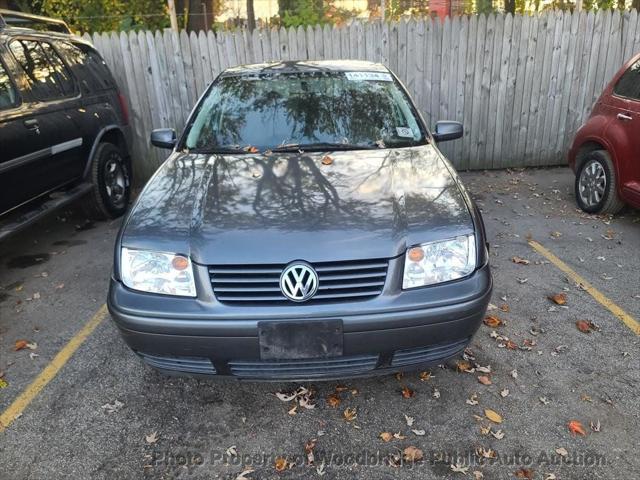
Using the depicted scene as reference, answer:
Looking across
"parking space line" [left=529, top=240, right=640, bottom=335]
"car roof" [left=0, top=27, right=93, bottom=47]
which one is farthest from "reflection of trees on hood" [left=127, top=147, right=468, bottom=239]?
"car roof" [left=0, top=27, right=93, bottom=47]

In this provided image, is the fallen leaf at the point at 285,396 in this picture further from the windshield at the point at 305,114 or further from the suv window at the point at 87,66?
the suv window at the point at 87,66

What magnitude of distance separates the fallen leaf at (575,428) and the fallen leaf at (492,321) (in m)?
0.93

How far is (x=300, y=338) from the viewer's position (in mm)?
2193

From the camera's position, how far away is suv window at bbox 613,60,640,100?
4.89 meters

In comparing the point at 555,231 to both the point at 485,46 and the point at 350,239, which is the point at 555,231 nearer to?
the point at 485,46

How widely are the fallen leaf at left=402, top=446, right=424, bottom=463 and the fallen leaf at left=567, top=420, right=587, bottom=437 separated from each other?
0.79 m

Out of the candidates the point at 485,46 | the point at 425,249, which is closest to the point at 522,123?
the point at 485,46

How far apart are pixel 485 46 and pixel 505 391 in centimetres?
540

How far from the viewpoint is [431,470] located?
231cm

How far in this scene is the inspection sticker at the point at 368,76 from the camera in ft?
12.5

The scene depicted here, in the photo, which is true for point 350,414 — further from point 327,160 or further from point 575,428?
point 327,160

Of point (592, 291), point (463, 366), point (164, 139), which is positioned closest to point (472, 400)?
point (463, 366)

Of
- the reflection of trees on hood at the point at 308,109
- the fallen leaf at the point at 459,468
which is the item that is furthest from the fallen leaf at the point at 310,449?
the reflection of trees on hood at the point at 308,109

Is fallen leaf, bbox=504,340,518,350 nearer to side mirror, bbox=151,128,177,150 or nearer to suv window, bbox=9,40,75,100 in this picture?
side mirror, bbox=151,128,177,150
